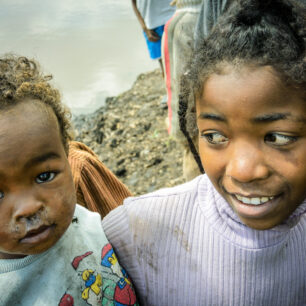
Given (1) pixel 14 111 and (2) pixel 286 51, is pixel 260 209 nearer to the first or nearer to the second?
(2) pixel 286 51

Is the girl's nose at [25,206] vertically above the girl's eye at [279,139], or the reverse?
the girl's eye at [279,139]

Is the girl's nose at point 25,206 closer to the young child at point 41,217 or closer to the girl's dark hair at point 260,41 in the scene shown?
the young child at point 41,217

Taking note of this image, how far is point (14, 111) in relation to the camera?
3.17 ft

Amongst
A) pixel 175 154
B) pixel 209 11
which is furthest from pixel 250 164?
pixel 175 154

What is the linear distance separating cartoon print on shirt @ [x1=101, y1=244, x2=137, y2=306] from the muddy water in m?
5.03

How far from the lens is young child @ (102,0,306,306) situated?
36.8 inches

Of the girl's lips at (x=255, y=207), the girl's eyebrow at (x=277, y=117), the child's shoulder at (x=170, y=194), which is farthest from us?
the child's shoulder at (x=170, y=194)

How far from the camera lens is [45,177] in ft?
3.34

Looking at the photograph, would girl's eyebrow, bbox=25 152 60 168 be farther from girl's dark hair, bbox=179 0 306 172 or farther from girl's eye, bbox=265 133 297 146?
girl's eye, bbox=265 133 297 146

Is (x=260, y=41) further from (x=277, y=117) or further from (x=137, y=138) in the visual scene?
(x=137, y=138)

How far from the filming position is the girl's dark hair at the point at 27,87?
0.99m

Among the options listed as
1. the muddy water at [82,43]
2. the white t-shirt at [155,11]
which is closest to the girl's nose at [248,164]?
the white t-shirt at [155,11]

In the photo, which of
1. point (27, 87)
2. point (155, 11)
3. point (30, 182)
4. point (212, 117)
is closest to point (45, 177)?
point (30, 182)

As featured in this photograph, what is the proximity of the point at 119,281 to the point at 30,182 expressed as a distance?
486mm
